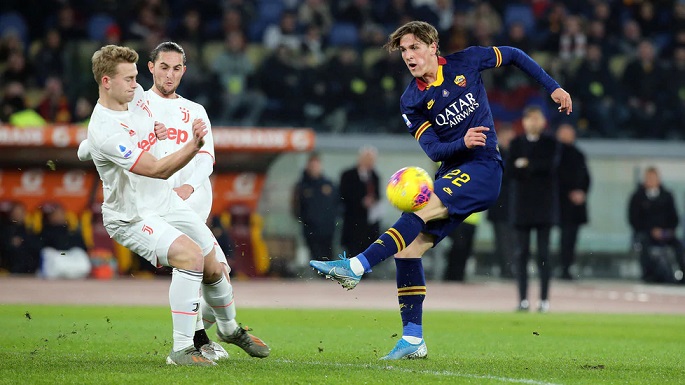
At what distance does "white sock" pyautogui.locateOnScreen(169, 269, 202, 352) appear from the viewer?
23.5 ft

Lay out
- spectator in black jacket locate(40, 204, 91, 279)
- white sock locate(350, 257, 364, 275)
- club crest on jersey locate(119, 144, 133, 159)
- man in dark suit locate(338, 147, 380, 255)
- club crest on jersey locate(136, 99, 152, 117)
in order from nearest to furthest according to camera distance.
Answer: club crest on jersey locate(119, 144, 133, 159) → white sock locate(350, 257, 364, 275) → club crest on jersey locate(136, 99, 152, 117) → spectator in black jacket locate(40, 204, 91, 279) → man in dark suit locate(338, 147, 380, 255)

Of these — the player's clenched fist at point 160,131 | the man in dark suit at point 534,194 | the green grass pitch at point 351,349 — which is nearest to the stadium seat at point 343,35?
the man in dark suit at point 534,194

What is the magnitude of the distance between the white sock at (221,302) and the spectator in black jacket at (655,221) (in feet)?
42.3

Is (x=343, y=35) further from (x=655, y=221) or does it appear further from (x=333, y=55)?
(x=655, y=221)

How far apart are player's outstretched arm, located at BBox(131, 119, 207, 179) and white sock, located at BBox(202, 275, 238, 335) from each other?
1.12 meters

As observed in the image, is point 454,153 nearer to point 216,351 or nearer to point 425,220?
point 425,220

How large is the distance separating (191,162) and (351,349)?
1.98 m

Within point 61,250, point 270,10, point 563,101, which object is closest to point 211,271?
point 563,101

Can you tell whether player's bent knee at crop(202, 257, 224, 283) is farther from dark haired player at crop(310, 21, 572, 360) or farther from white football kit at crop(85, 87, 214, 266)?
dark haired player at crop(310, 21, 572, 360)

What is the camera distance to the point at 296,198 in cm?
1917

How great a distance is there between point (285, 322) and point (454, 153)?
468 centimetres

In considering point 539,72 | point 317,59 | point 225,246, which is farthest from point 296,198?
point 539,72

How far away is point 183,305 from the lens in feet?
23.5

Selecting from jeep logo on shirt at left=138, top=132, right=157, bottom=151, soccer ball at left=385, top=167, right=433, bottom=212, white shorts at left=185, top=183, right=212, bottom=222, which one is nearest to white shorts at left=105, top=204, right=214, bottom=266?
jeep logo on shirt at left=138, top=132, right=157, bottom=151
